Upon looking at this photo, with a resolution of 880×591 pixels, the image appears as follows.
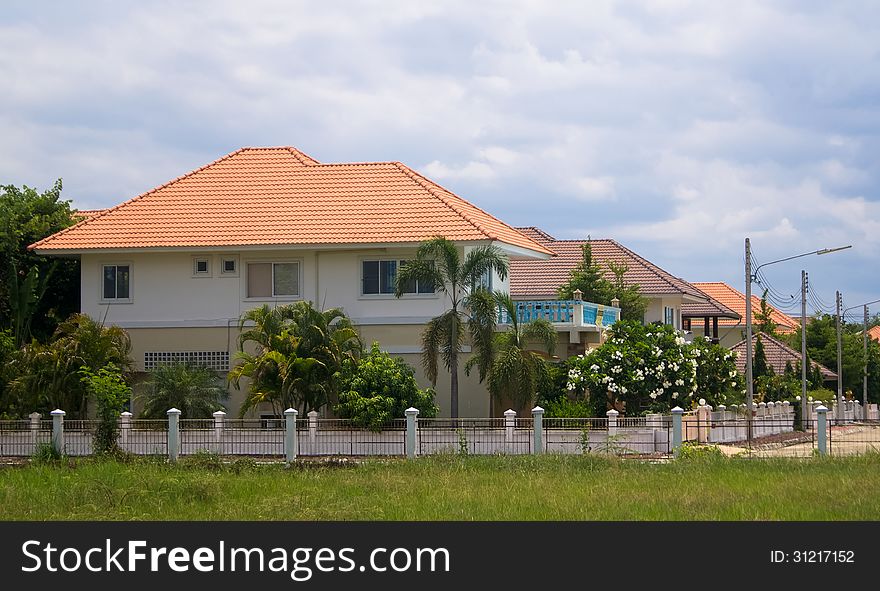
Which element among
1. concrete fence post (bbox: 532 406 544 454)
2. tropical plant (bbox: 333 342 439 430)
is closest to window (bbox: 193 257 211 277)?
tropical plant (bbox: 333 342 439 430)

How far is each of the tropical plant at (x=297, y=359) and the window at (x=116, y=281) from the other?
5970 millimetres

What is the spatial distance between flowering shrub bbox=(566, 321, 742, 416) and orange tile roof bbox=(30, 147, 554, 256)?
4675 millimetres

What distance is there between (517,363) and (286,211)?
1040 centimetres

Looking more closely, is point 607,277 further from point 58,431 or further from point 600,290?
point 58,431

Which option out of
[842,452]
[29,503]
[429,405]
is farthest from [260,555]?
[842,452]

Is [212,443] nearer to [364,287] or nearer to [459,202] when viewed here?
[364,287]

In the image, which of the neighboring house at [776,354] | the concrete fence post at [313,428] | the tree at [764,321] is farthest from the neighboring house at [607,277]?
the concrete fence post at [313,428]

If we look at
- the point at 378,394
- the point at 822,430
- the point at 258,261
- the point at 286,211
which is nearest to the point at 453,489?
the point at 378,394

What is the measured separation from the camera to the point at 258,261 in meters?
38.2

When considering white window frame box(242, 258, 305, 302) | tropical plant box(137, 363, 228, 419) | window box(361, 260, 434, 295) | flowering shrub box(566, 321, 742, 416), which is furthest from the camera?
white window frame box(242, 258, 305, 302)

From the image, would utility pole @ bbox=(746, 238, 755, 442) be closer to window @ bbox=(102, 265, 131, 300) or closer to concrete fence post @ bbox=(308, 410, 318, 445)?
concrete fence post @ bbox=(308, 410, 318, 445)

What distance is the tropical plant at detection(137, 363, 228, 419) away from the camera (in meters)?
34.2

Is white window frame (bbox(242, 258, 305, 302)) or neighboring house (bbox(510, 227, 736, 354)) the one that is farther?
neighboring house (bbox(510, 227, 736, 354))

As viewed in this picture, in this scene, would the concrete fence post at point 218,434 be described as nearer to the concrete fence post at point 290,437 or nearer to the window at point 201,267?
the concrete fence post at point 290,437
